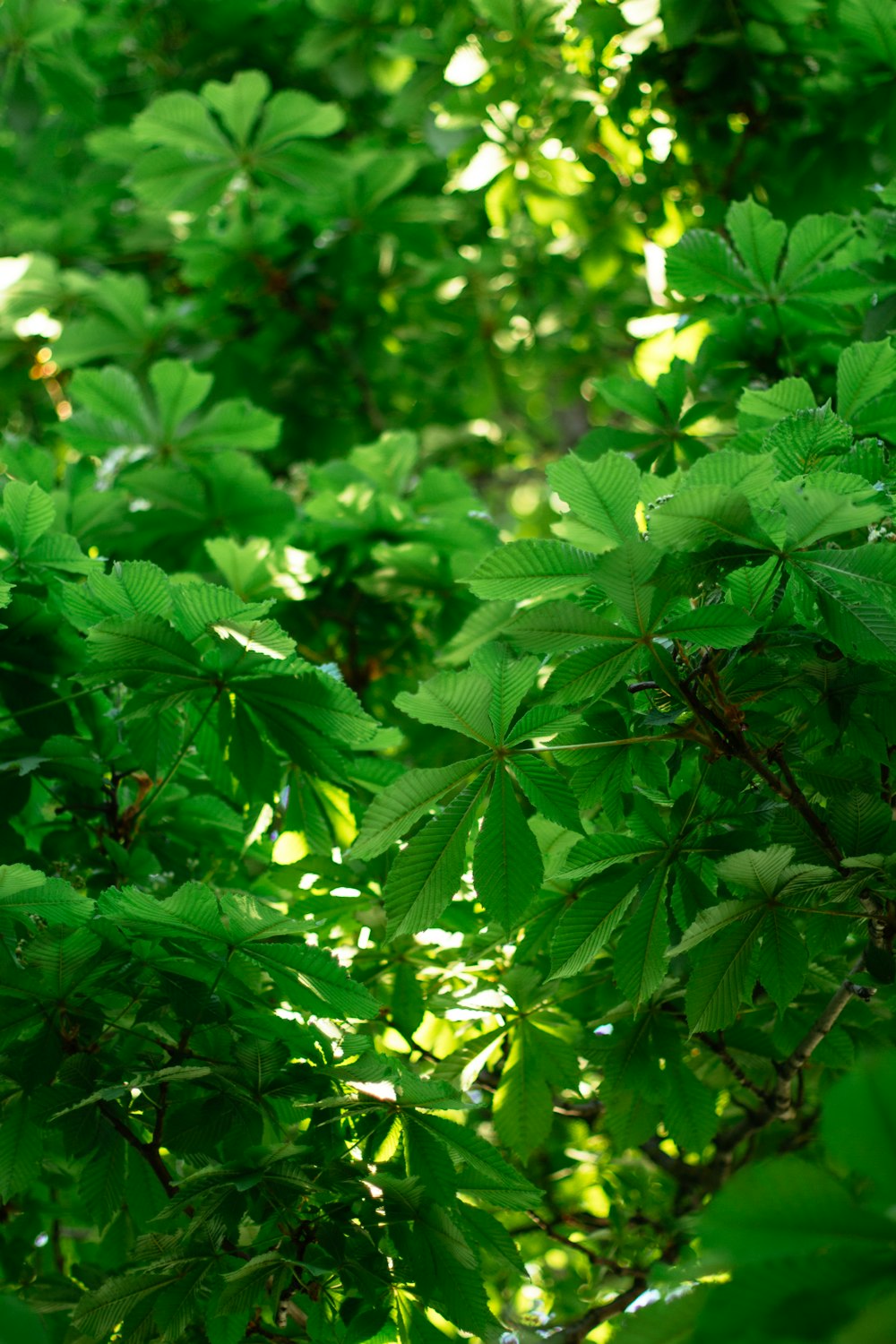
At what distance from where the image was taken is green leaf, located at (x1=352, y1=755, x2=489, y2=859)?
130cm

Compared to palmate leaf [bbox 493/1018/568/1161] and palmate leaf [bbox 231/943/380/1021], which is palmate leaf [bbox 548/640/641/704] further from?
palmate leaf [bbox 493/1018/568/1161]

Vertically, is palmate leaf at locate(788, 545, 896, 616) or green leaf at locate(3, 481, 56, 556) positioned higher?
green leaf at locate(3, 481, 56, 556)

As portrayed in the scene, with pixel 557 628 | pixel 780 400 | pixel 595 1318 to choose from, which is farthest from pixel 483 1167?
pixel 780 400

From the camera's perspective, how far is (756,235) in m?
1.96

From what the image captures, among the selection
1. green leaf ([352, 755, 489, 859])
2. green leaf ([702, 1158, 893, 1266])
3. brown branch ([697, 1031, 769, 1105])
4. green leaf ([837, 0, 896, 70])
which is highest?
green leaf ([837, 0, 896, 70])

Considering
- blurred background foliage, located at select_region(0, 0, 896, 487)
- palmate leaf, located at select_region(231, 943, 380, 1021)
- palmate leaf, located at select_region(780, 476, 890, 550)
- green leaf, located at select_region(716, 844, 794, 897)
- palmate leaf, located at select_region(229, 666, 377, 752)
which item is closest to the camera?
palmate leaf, located at select_region(780, 476, 890, 550)

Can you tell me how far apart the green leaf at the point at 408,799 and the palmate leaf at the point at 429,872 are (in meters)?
0.03

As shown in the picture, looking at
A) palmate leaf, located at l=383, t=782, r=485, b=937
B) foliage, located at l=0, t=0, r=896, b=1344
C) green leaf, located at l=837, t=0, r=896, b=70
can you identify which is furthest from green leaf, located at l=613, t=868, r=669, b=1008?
green leaf, located at l=837, t=0, r=896, b=70

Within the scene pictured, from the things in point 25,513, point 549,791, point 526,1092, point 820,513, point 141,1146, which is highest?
point 25,513

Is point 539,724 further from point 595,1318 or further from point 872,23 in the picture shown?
point 872,23

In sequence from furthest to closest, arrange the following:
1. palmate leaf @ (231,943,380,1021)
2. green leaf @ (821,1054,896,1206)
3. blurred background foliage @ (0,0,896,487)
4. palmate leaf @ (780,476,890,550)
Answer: blurred background foliage @ (0,0,896,487), palmate leaf @ (231,943,380,1021), palmate leaf @ (780,476,890,550), green leaf @ (821,1054,896,1206)

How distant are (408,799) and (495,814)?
0.35 ft

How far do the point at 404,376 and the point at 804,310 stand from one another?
2264 mm

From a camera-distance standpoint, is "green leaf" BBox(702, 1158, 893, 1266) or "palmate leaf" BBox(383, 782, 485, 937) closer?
"green leaf" BBox(702, 1158, 893, 1266)
